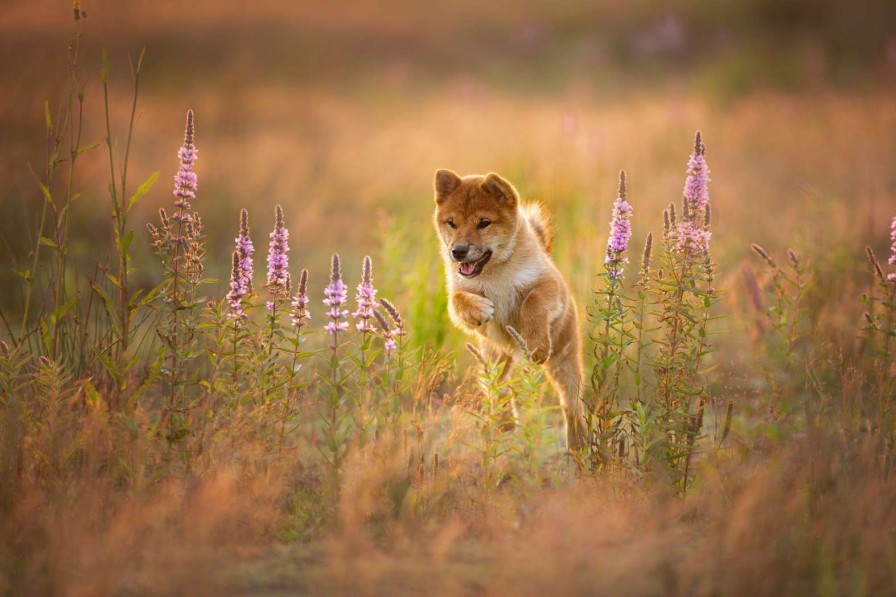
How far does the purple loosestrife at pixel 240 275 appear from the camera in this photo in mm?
5043

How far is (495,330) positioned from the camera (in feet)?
22.2

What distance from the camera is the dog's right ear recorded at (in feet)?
23.6

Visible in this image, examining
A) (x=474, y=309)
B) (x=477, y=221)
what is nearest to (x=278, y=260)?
(x=474, y=309)

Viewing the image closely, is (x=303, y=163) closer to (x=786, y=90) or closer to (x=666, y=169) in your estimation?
(x=666, y=169)

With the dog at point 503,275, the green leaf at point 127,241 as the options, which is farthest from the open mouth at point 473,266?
the green leaf at point 127,241

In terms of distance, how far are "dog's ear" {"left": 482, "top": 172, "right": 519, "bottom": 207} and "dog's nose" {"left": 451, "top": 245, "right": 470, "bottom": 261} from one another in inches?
21.9

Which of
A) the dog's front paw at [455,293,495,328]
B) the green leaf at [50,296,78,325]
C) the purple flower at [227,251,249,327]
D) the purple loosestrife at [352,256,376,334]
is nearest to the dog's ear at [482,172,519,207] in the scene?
the dog's front paw at [455,293,495,328]

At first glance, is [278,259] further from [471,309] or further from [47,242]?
[471,309]

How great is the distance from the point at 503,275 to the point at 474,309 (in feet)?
2.09

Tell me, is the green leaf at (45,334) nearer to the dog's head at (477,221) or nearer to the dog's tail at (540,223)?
the dog's head at (477,221)

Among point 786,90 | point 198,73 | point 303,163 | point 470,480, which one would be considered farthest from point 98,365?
point 786,90

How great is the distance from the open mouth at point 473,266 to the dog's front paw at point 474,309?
30cm

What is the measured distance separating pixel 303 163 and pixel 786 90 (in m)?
10.9

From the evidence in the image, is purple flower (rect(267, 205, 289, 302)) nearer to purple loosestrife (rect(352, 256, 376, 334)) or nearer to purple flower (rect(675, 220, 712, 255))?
purple loosestrife (rect(352, 256, 376, 334))
